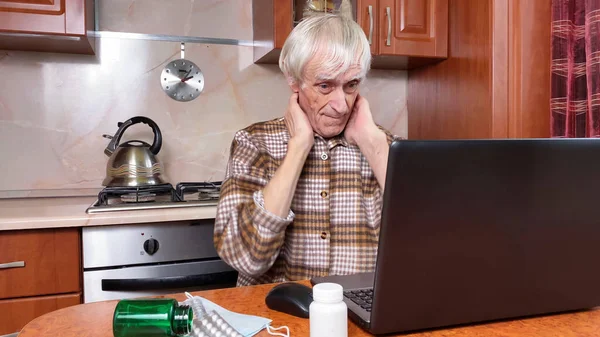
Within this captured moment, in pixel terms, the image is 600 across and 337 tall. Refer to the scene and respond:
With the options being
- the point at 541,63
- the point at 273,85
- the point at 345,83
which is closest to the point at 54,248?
the point at 345,83

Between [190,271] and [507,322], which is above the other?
[507,322]

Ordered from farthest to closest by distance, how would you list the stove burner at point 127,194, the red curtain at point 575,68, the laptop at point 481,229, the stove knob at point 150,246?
the red curtain at point 575,68 → the stove burner at point 127,194 → the stove knob at point 150,246 → the laptop at point 481,229

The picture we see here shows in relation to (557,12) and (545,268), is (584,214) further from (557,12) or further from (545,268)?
(557,12)

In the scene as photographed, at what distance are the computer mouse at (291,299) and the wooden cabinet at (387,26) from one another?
4.44 ft

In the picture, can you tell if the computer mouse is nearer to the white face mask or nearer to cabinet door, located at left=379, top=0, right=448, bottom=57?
the white face mask

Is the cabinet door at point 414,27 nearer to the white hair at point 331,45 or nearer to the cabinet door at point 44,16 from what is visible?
the white hair at point 331,45

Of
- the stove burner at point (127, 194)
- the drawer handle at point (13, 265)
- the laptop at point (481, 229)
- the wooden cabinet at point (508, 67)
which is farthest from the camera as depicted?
the wooden cabinet at point (508, 67)

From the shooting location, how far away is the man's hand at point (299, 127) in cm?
117

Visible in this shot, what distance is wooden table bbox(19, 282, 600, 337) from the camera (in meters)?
0.62

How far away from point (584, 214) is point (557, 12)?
1.59 metres

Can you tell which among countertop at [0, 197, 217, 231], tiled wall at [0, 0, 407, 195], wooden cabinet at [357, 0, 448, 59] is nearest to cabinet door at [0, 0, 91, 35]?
tiled wall at [0, 0, 407, 195]

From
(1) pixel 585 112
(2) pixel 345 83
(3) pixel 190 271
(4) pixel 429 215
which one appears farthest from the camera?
(1) pixel 585 112

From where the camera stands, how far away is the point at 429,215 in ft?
1.76

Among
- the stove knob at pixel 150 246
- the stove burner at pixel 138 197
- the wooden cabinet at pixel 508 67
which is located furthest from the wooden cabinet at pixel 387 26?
the stove knob at pixel 150 246
